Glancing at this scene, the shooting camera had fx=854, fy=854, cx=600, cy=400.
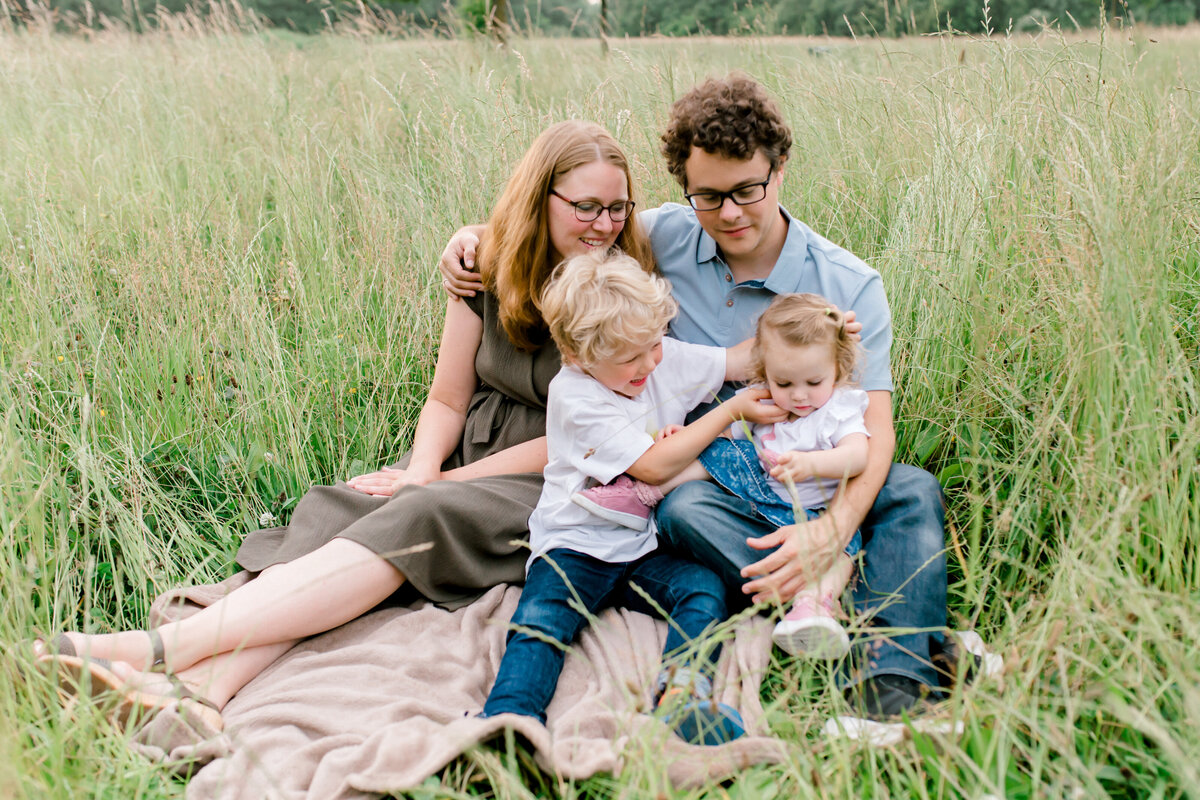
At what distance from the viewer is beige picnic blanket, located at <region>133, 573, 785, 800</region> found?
67.3 inches

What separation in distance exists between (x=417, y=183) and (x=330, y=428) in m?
1.22

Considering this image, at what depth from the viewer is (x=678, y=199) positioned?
378 cm

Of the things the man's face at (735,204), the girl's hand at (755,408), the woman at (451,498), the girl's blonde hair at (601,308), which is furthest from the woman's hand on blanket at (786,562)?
the man's face at (735,204)

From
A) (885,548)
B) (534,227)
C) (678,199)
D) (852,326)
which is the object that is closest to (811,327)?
(852,326)

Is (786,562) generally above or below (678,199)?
below

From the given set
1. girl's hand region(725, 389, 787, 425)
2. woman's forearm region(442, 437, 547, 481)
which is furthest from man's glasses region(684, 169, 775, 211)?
woman's forearm region(442, 437, 547, 481)

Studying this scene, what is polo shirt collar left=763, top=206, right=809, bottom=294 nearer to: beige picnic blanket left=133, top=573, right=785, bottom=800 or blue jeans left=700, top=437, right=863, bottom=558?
blue jeans left=700, top=437, right=863, bottom=558

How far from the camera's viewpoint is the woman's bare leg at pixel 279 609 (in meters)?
2.07

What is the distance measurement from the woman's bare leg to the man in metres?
0.82

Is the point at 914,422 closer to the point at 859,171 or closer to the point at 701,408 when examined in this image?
the point at 701,408

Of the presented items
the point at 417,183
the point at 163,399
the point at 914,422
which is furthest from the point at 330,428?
the point at 914,422

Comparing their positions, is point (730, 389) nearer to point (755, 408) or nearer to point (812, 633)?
point (755, 408)

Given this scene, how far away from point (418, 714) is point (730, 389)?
125 cm

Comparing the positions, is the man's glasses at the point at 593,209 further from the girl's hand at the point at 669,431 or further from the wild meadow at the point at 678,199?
the wild meadow at the point at 678,199
